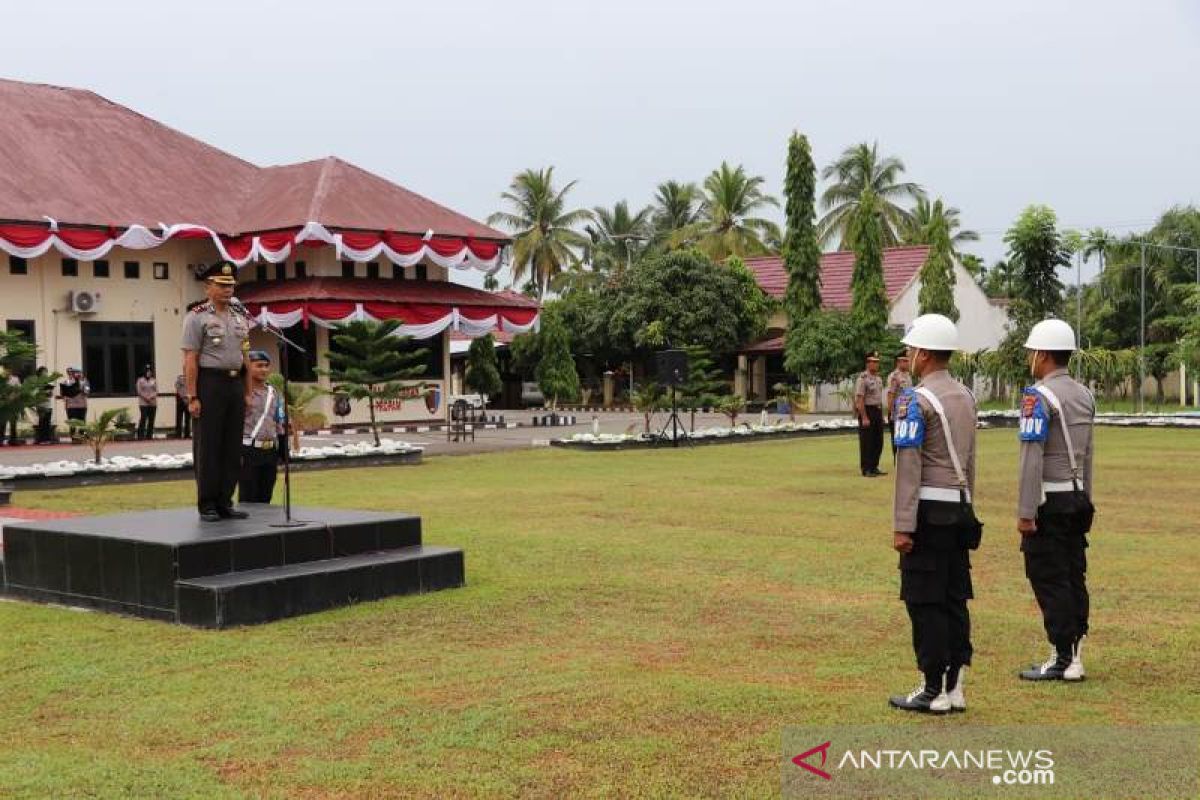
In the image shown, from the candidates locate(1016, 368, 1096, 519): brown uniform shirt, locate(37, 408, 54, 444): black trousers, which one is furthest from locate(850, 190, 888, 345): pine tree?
locate(1016, 368, 1096, 519): brown uniform shirt

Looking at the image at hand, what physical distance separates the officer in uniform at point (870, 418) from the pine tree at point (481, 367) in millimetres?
26090

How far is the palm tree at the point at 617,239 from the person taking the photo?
6131 cm

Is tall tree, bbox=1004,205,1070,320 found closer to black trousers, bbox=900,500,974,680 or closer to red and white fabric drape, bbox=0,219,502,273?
red and white fabric drape, bbox=0,219,502,273

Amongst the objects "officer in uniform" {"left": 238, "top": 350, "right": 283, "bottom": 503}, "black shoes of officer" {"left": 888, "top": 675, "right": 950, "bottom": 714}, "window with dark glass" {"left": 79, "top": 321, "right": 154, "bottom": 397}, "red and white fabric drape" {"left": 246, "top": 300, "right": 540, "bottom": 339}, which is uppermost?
"red and white fabric drape" {"left": 246, "top": 300, "right": 540, "bottom": 339}

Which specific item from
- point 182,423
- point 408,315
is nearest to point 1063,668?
point 182,423

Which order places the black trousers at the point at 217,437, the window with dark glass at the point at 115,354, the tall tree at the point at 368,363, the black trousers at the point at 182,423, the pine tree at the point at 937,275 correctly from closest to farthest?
the black trousers at the point at 217,437
the tall tree at the point at 368,363
the black trousers at the point at 182,423
the window with dark glass at the point at 115,354
the pine tree at the point at 937,275

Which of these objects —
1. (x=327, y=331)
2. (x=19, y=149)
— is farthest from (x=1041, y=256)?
(x=19, y=149)

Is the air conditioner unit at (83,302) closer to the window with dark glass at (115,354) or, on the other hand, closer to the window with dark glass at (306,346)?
the window with dark glass at (115,354)

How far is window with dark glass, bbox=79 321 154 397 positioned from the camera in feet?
102

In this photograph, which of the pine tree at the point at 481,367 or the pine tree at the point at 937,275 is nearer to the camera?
the pine tree at the point at 481,367

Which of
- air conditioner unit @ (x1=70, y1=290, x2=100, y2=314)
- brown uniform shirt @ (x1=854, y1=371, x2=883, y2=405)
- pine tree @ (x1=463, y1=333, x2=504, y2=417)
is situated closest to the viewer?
brown uniform shirt @ (x1=854, y1=371, x2=883, y2=405)

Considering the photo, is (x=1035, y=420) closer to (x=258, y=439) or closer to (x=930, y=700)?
(x=930, y=700)

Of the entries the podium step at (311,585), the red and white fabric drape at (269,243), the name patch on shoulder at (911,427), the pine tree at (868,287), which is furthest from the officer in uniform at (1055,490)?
the pine tree at (868,287)

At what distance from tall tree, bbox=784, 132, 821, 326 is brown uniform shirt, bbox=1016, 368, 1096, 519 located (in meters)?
37.0
